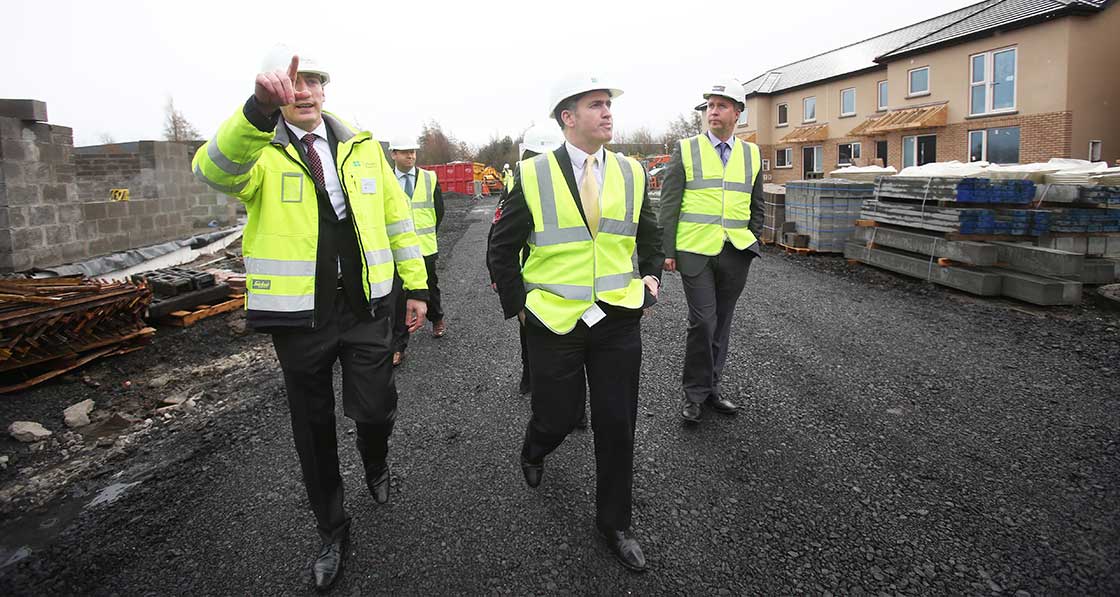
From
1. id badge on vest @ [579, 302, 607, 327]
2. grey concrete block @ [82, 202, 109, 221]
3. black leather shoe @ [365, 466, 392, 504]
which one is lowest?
black leather shoe @ [365, 466, 392, 504]

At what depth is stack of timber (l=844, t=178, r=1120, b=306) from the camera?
23.4ft

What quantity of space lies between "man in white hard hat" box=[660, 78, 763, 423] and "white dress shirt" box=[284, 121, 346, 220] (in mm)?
2122

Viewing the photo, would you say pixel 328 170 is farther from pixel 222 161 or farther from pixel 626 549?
pixel 626 549

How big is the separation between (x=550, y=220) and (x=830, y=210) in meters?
9.83

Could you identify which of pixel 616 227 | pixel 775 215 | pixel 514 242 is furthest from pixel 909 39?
pixel 514 242

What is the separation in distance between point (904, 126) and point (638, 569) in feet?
87.1

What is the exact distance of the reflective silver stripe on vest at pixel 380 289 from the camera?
2.79 metres

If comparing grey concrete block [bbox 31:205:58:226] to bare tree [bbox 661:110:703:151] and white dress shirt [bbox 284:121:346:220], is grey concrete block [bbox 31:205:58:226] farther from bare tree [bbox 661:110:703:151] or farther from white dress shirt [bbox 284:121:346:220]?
bare tree [bbox 661:110:703:151]

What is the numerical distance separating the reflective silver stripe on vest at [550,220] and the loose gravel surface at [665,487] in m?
1.39

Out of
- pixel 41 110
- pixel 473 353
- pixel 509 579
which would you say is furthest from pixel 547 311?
pixel 41 110

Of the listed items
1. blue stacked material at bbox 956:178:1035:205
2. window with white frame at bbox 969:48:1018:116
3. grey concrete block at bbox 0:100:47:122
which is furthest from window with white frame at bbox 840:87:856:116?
grey concrete block at bbox 0:100:47:122

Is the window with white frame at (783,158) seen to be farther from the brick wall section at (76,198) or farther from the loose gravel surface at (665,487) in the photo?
the loose gravel surface at (665,487)

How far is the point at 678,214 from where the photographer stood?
4297mm

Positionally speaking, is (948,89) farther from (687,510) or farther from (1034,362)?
(687,510)
